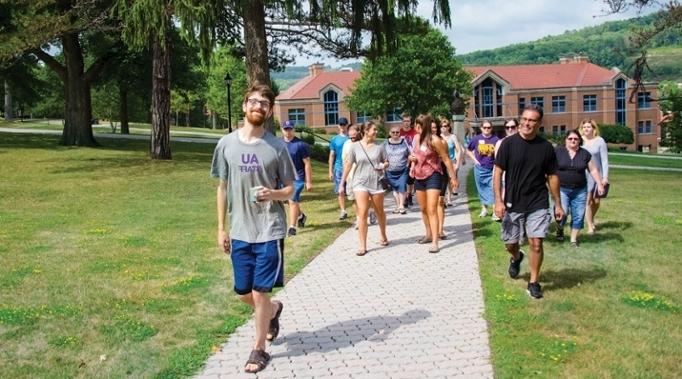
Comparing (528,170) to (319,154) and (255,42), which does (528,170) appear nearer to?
(255,42)

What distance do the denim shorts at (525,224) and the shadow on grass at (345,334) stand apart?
4.25ft

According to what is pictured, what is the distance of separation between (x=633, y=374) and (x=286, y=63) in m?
20.2

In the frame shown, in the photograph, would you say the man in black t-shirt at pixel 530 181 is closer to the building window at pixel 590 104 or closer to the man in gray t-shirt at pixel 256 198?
the man in gray t-shirt at pixel 256 198

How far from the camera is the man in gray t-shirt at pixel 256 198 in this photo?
4863 mm

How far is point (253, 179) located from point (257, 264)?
611 millimetres

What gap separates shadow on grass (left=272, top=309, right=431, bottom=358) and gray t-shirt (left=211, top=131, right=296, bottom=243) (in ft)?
3.43

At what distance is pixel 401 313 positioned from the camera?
637 centimetres

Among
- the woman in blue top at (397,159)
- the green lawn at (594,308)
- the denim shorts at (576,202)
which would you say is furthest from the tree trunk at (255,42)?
the denim shorts at (576,202)

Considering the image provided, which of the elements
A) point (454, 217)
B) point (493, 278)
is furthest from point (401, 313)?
point (454, 217)

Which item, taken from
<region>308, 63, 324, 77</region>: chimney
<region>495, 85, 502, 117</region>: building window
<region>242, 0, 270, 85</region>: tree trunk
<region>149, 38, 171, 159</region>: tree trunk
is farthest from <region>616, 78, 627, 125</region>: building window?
<region>242, 0, 270, 85</region>: tree trunk

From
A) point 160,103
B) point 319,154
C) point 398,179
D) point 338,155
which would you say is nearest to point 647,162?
point 319,154

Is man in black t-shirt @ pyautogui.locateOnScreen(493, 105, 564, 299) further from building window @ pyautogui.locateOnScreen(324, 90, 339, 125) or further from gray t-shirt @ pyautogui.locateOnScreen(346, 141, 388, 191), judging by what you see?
building window @ pyautogui.locateOnScreen(324, 90, 339, 125)

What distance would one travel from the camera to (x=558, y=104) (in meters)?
73.3

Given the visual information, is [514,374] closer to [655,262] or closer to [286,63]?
[655,262]
